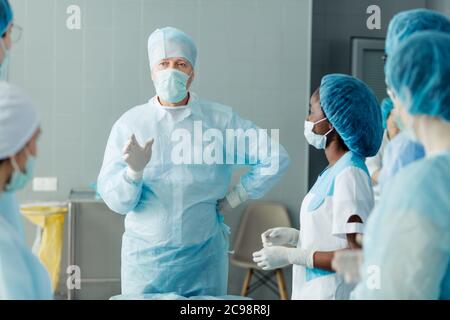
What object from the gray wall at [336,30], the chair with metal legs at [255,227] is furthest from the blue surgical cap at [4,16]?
the gray wall at [336,30]

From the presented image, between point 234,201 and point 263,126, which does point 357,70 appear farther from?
point 234,201

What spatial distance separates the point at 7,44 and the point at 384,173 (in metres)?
0.92

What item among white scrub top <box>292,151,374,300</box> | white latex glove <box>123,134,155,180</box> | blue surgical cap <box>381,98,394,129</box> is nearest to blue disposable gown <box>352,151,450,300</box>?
white scrub top <box>292,151,374,300</box>

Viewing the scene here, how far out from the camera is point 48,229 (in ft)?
10.5

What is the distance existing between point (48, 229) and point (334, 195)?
2031mm

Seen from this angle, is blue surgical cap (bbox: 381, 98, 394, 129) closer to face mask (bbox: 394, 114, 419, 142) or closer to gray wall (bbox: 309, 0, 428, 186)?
face mask (bbox: 394, 114, 419, 142)

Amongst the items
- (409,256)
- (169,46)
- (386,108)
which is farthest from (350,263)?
(386,108)

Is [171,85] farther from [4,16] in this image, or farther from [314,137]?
[4,16]

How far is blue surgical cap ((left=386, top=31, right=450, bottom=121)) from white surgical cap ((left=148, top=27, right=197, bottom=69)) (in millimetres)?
1166

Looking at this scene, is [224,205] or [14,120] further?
[224,205]

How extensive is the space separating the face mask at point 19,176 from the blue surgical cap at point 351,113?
910mm

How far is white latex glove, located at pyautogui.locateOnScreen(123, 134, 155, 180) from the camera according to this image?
1793 mm

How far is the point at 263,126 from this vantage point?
3.50m

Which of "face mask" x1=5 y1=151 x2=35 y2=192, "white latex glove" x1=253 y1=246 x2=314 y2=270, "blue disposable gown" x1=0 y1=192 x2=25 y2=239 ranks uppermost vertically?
"face mask" x1=5 y1=151 x2=35 y2=192
